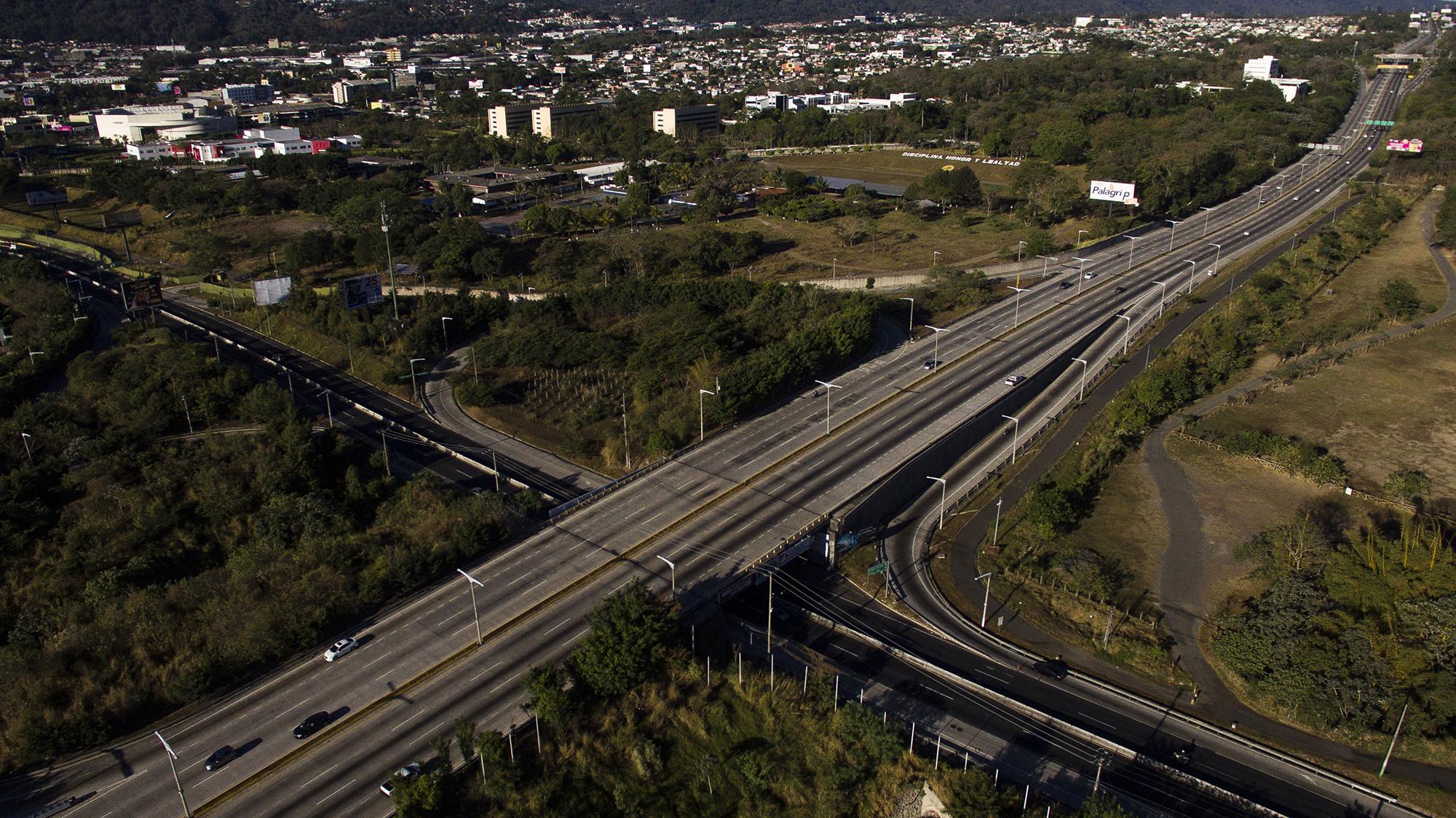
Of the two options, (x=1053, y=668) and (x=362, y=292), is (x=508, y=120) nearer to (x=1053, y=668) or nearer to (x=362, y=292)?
(x=362, y=292)

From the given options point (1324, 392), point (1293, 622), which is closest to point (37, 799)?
point (1293, 622)

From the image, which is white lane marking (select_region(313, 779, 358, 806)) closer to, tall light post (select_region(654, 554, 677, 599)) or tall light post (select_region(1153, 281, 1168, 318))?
tall light post (select_region(654, 554, 677, 599))

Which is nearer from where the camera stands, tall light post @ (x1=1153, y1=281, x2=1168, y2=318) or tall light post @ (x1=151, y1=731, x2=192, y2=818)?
tall light post @ (x1=151, y1=731, x2=192, y2=818)

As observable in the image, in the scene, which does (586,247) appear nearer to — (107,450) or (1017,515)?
(107,450)

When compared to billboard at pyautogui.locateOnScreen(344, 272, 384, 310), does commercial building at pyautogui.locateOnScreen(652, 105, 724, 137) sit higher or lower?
higher

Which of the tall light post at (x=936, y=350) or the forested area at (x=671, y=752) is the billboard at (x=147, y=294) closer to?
the forested area at (x=671, y=752)

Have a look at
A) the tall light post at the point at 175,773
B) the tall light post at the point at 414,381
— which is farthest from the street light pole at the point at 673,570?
the tall light post at the point at 414,381

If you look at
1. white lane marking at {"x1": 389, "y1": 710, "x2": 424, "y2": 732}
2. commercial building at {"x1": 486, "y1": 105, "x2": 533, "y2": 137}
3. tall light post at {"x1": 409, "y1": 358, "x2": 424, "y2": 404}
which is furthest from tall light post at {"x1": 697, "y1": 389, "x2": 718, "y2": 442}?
commercial building at {"x1": 486, "y1": 105, "x2": 533, "y2": 137}

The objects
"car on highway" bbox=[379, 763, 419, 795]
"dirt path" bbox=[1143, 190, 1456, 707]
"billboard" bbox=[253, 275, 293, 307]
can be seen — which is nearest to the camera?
"car on highway" bbox=[379, 763, 419, 795]
